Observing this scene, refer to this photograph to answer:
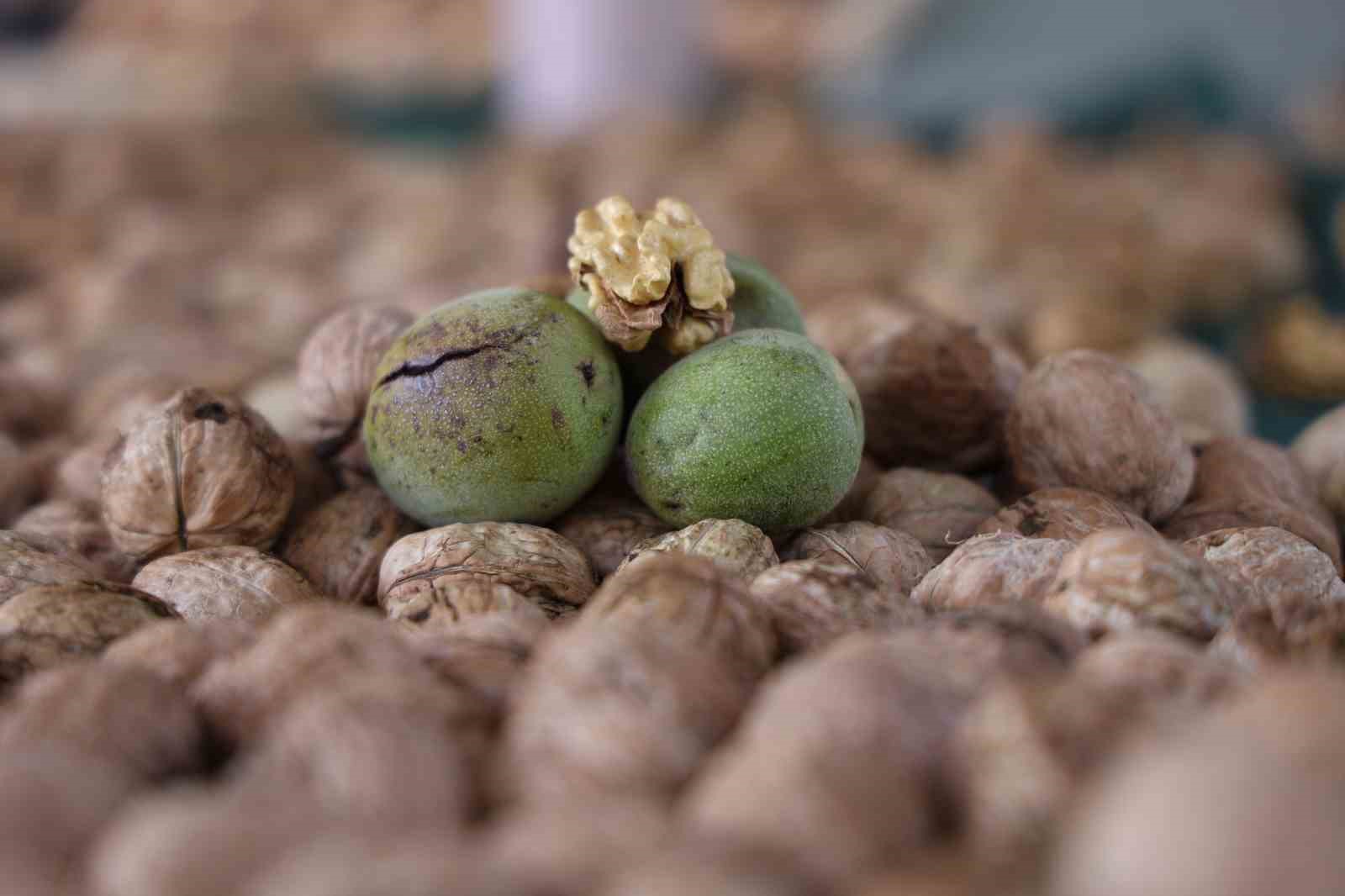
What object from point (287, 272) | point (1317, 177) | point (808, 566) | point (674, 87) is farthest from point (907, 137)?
point (808, 566)

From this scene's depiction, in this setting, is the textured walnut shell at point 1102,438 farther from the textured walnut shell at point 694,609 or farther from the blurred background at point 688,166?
the blurred background at point 688,166

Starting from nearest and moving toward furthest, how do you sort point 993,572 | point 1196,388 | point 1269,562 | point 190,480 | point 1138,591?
point 1138,591 → point 993,572 → point 1269,562 → point 190,480 → point 1196,388

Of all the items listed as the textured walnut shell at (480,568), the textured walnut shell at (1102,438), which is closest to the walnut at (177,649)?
the textured walnut shell at (480,568)

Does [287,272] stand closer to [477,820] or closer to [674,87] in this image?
[674,87]

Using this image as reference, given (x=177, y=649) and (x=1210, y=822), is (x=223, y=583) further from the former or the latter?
(x=1210, y=822)

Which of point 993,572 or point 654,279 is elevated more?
point 654,279

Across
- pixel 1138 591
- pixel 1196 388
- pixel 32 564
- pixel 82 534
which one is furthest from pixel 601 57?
pixel 1138 591

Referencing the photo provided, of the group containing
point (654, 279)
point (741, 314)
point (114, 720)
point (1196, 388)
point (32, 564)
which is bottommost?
point (1196, 388)
